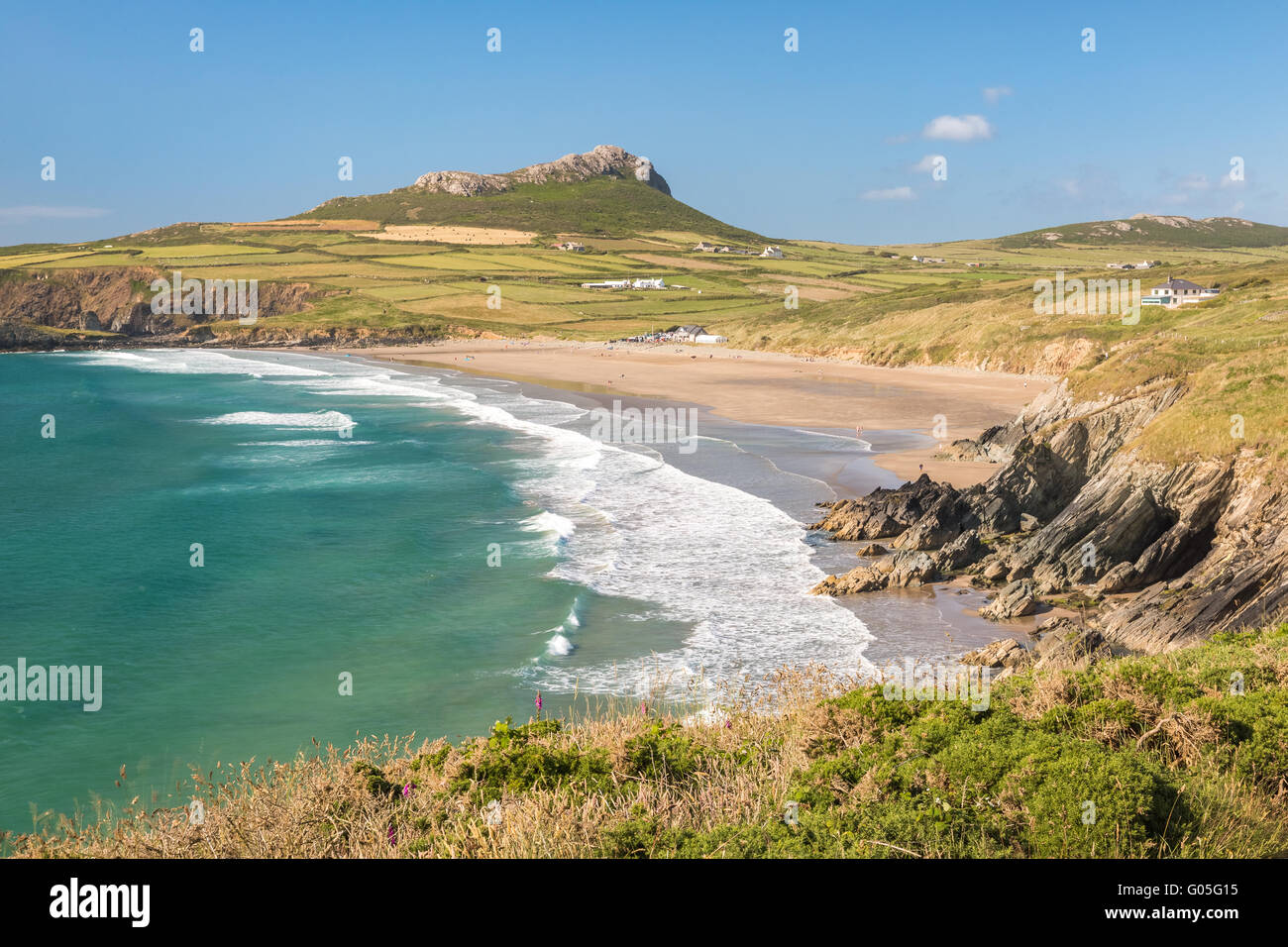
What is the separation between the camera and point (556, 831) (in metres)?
6.98

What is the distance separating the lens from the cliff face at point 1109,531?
17.6 meters

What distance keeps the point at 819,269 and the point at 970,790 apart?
170 meters

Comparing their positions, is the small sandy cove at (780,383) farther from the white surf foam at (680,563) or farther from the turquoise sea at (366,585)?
the white surf foam at (680,563)

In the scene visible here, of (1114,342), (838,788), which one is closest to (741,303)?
(1114,342)

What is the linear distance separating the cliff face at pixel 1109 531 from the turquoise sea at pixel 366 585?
10.8 ft

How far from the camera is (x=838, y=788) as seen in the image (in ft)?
27.1

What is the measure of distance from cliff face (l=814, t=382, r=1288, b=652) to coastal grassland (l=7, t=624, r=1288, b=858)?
298 inches

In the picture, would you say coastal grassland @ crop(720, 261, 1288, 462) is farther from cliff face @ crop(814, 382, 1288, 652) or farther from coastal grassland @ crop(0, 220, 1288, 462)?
cliff face @ crop(814, 382, 1288, 652)

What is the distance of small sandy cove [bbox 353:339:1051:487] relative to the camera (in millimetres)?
52625

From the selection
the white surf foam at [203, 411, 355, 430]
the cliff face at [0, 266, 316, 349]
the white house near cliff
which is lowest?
the white surf foam at [203, 411, 355, 430]

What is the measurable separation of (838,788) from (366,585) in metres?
18.6

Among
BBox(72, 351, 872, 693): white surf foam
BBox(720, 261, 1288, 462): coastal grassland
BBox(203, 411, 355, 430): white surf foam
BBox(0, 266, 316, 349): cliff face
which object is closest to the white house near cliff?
BBox(720, 261, 1288, 462): coastal grassland

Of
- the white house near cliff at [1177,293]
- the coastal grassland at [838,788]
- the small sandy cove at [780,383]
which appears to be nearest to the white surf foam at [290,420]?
the small sandy cove at [780,383]
